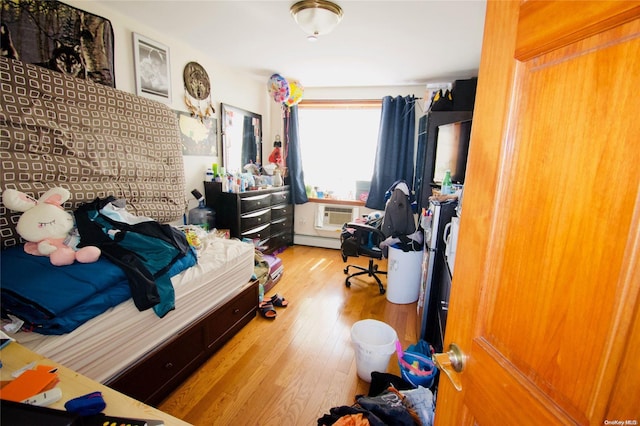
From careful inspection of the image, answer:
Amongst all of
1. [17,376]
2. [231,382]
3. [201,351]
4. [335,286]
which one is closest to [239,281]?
[201,351]

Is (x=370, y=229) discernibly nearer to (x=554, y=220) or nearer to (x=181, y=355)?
(x=181, y=355)

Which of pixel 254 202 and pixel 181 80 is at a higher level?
pixel 181 80

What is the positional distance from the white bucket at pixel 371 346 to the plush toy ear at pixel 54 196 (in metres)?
1.80

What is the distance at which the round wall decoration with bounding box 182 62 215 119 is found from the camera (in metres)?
2.69

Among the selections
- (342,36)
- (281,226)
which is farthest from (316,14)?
(281,226)

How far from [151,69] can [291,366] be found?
105 inches

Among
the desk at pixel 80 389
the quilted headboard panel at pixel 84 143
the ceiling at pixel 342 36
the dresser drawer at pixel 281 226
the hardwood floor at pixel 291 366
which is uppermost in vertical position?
the ceiling at pixel 342 36

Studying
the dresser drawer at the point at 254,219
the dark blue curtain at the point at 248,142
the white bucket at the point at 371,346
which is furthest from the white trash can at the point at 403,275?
the dark blue curtain at the point at 248,142

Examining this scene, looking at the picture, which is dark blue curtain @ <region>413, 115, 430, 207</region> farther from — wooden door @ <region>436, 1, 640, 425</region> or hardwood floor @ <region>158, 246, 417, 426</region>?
wooden door @ <region>436, 1, 640, 425</region>

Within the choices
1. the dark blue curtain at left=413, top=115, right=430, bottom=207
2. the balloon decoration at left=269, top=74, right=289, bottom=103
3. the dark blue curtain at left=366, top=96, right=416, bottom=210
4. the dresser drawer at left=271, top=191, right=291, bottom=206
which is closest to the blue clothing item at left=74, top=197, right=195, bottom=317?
the dresser drawer at left=271, top=191, right=291, bottom=206

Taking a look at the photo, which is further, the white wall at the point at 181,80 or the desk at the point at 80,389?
the white wall at the point at 181,80

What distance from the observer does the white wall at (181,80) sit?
2.08 metres

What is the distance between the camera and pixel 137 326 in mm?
1352

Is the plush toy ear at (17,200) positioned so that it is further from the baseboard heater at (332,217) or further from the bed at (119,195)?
the baseboard heater at (332,217)
